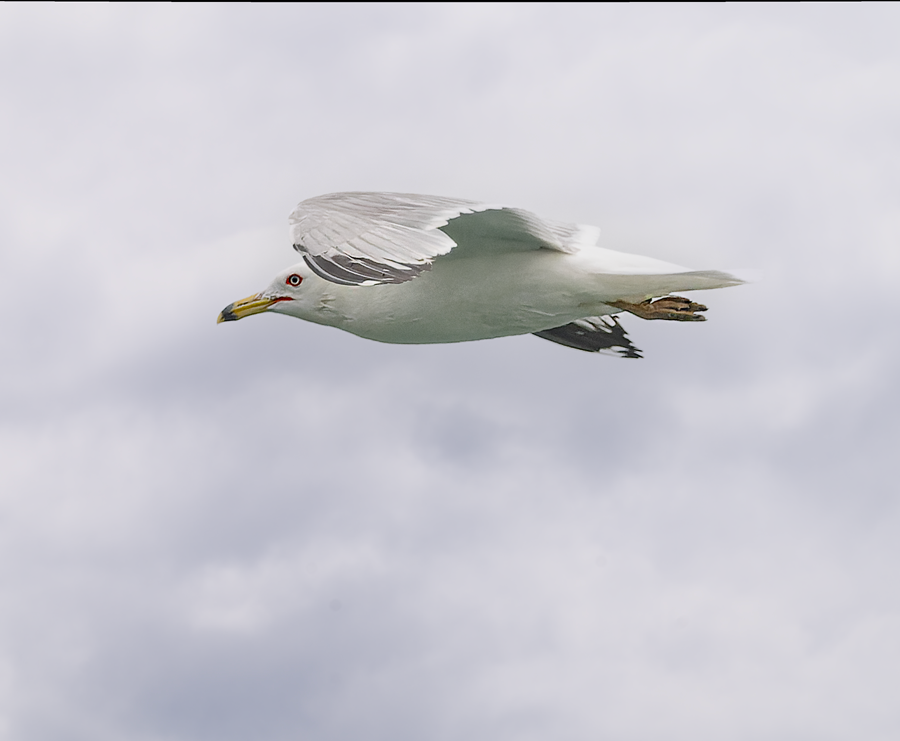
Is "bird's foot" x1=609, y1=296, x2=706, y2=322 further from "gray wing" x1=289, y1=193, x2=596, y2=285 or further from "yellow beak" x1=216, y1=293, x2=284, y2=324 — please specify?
"yellow beak" x1=216, y1=293, x2=284, y2=324

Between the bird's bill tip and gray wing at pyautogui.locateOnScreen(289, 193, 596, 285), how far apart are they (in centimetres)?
319

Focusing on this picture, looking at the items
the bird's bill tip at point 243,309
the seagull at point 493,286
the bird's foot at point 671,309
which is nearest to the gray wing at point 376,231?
the seagull at point 493,286

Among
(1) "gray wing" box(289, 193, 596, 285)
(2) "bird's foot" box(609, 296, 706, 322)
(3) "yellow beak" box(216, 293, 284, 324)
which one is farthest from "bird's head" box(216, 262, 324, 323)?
(2) "bird's foot" box(609, 296, 706, 322)

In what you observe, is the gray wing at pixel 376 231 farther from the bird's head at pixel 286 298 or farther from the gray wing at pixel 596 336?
the gray wing at pixel 596 336

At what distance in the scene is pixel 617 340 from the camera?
1530cm

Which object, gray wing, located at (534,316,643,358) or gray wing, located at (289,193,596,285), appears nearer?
gray wing, located at (289,193,596,285)

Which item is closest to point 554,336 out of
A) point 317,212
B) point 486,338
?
point 486,338

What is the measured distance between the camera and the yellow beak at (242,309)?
47.5 feet

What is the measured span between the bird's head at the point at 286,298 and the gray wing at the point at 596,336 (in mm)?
2803

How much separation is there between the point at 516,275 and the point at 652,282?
4.23ft

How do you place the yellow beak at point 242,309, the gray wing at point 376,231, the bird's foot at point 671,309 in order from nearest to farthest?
→ 1. the gray wing at point 376,231
2. the bird's foot at point 671,309
3. the yellow beak at point 242,309

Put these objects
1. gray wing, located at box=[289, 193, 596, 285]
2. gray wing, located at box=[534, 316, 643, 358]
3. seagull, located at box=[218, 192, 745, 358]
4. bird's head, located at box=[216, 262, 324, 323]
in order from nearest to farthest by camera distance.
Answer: gray wing, located at box=[289, 193, 596, 285], seagull, located at box=[218, 192, 745, 358], bird's head, located at box=[216, 262, 324, 323], gray wing, located at box=[534, 316, 643, 358]

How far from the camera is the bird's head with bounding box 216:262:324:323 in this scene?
14.1 metres

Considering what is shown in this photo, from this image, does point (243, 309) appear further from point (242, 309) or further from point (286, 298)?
point (286, 298)
